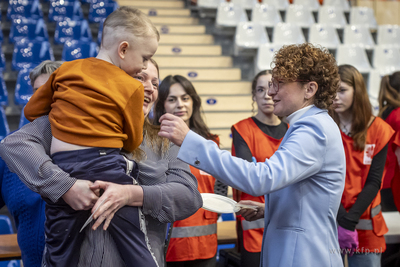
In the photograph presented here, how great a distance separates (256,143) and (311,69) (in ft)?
2.92

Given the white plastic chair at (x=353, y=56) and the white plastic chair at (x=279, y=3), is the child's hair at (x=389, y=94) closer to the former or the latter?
the white plastic chair at (x=353, y=56)

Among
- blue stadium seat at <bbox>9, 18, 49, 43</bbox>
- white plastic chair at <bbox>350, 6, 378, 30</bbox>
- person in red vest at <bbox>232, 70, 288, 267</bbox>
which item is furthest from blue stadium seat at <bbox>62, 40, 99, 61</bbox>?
white plastic chair at <bbox>350, 6, 378, 30</bbox>

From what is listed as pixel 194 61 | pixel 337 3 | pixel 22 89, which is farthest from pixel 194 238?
pixel 337 3

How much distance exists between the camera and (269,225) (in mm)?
1313

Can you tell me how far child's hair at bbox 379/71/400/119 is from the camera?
2.74 meters

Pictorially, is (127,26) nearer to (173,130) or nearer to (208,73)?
(173,130)

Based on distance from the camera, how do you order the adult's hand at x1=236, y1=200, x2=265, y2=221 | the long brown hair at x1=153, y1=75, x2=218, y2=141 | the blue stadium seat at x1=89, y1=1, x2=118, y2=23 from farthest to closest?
the blue stadium seat at x1=89, y1=1, x2=118, y2=23
the long brown hair at x1=153, y1=75, x2=218, y2=141
the adult's hand at x1=236, y1=200, x2=265, y2=221

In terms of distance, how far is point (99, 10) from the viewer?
231 inches

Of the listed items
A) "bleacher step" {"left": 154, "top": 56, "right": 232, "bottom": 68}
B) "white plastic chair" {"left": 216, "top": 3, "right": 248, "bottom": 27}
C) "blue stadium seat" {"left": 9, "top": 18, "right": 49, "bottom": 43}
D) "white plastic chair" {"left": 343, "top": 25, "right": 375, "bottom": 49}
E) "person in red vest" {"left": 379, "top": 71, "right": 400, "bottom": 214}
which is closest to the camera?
"person in red vest" {"left": 379, "top": 71, "right": 400, "bottom": 214}

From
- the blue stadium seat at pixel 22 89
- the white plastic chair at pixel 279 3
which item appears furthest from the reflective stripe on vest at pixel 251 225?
the white plastic chair at pixel 279 3

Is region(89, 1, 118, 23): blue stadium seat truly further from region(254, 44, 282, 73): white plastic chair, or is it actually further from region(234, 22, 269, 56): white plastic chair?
region(254, 44, 282, 73): white plastic chair

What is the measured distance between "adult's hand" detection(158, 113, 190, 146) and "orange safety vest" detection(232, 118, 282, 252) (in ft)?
3.47

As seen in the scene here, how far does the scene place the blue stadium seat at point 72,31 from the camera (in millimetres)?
5174

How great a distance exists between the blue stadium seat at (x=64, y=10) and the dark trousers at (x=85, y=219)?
5.33 metres
